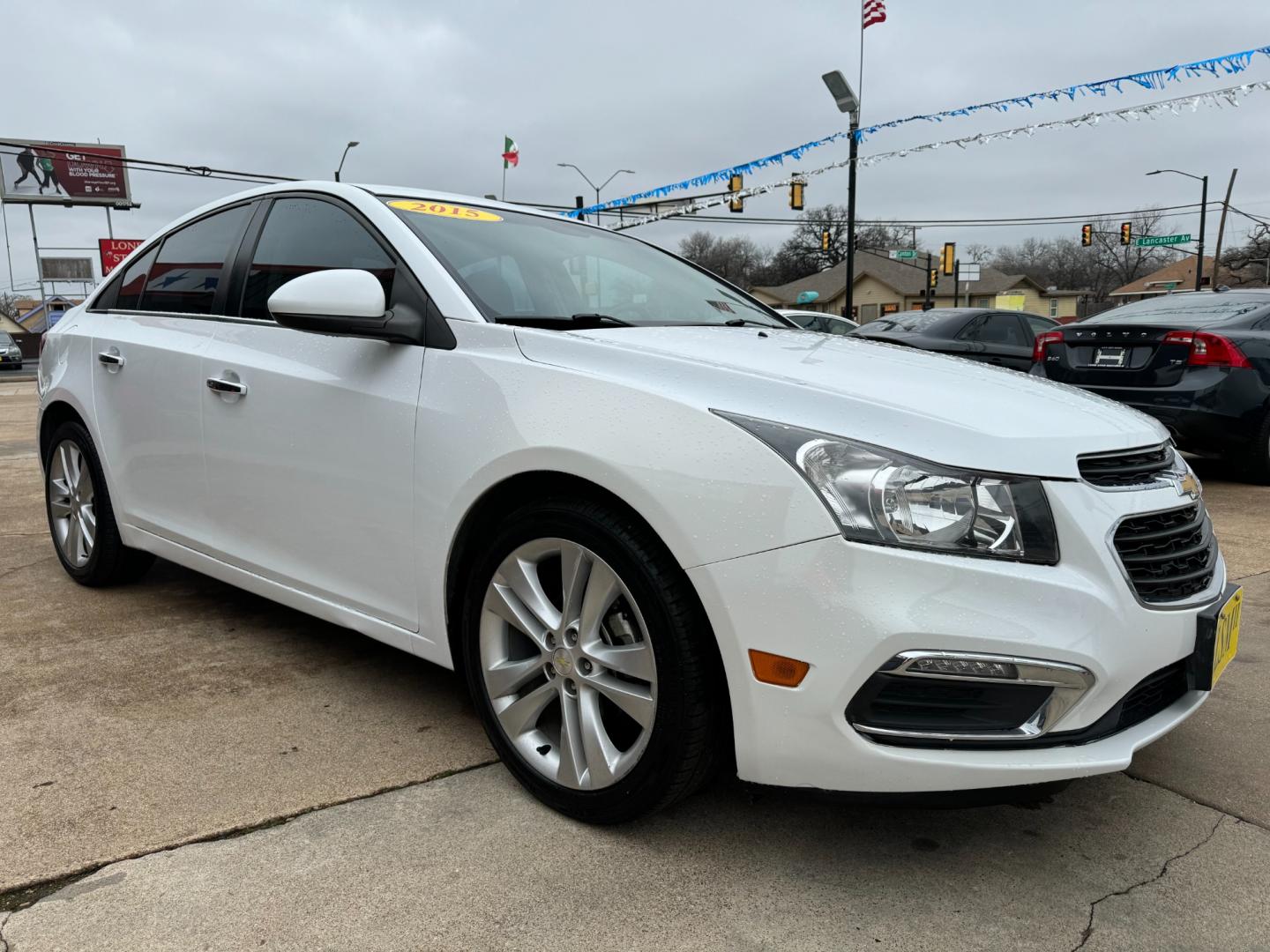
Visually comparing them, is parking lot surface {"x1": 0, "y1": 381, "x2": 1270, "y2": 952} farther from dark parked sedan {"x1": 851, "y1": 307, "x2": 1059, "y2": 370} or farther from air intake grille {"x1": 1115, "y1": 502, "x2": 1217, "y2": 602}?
dark parked sedan {"x1": 851, "y1": 307, "x2": 1059, "y2": 370}

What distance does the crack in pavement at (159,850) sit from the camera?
1.93m

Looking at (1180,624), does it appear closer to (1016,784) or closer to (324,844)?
(1016,784)

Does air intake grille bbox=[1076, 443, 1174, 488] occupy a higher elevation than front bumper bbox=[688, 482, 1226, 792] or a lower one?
higher

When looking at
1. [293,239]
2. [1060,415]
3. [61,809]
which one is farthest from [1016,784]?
[293,239]

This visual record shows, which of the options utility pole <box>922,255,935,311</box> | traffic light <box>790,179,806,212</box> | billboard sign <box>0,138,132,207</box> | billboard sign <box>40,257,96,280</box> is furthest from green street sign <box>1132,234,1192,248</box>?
billboard sign <box>40,257,96,280</box>

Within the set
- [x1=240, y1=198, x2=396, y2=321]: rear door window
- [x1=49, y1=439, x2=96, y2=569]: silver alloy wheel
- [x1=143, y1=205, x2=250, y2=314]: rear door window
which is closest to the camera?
[x1=240, y1=198, x2=396, y2=321]: rear door window

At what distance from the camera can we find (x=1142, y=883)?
205 cm

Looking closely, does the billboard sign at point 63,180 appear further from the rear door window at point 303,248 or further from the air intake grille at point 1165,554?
the air intake grille at point 1165,554

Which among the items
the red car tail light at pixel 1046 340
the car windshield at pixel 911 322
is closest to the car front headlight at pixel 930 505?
the red car tail light at pixel 1046 340

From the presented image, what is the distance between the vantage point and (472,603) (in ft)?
7.89

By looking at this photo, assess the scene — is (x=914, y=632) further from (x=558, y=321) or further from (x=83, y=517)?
(x=83, y=517)

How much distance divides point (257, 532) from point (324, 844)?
3.92 feet

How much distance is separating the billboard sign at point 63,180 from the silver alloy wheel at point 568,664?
63.6m

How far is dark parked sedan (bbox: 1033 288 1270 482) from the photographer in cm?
632
